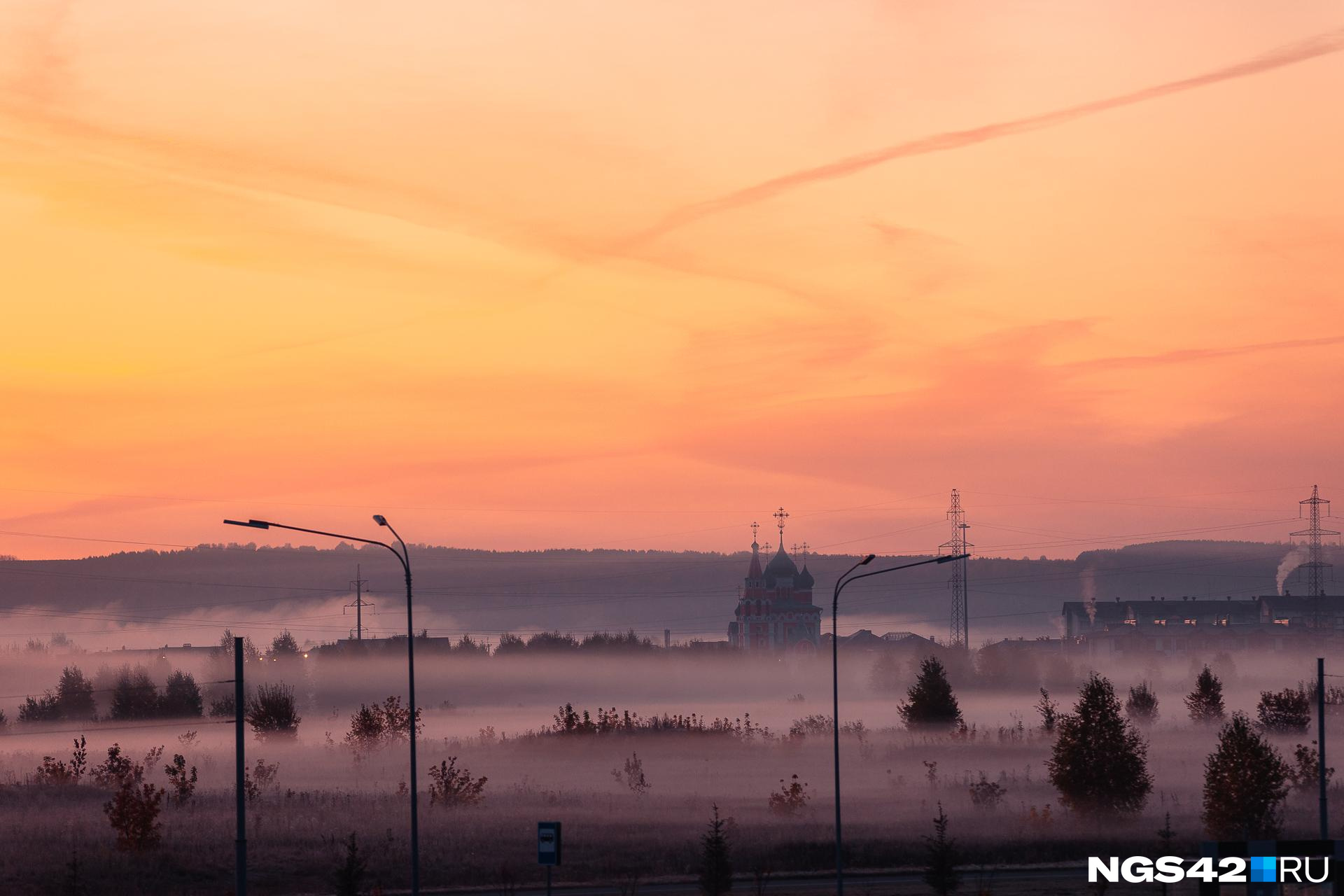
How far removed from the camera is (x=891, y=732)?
438 ft

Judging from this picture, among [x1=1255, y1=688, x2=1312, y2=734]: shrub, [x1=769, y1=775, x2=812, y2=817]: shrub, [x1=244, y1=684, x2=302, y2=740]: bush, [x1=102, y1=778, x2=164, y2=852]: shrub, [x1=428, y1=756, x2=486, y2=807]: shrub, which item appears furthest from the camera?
[x1=244, y1=684, x2=302, y2=740]: bush

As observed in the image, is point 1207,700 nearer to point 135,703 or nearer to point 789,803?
point 789,803

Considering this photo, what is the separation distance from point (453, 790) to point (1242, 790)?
1635 inches

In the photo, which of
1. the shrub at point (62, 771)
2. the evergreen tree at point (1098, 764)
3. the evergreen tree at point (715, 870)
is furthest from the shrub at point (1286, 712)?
the shrub at point (62, 771)

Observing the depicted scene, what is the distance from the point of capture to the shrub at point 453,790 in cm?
8438

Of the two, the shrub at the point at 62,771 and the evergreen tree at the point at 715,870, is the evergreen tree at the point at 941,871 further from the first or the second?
the shrub at the point at 62,771

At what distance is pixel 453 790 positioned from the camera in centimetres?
8519

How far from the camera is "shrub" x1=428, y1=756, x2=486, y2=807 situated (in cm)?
8438

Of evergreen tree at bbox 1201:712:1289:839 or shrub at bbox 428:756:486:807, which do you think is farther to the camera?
shrub at bbox 428:756:486:807

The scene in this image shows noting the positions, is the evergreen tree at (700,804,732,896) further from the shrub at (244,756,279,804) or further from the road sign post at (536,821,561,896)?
the shrub at (244,756,279,804)

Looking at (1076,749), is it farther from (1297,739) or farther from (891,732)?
(891,732)

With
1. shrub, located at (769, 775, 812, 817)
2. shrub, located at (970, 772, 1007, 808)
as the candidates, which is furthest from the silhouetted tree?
shrub, located at (970, 772, 1007, 808)

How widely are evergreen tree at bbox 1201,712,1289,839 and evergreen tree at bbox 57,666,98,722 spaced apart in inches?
4294

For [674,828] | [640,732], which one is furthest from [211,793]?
[640,732]
